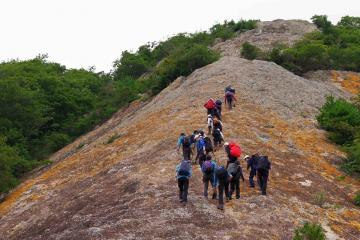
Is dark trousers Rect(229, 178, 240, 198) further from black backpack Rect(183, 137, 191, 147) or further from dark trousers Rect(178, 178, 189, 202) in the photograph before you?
black backpack Rect(183, 137, 191, 147)

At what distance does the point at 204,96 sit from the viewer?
130 feet

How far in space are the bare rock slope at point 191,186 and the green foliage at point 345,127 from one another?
79cm

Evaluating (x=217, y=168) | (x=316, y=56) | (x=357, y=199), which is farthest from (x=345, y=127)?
(x=316, y=56)

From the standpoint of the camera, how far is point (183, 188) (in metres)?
20.6

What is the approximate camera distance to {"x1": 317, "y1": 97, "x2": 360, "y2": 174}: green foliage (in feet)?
94.6

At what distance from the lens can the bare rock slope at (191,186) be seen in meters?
19.4

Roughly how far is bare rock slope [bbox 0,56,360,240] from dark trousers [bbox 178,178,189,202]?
30 cm

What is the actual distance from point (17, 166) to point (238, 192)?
71.8 ft

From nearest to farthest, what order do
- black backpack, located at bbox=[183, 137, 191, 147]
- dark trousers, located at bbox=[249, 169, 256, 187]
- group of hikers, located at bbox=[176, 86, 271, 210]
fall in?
group of hikers, located at bbox=[176, 86, 271, 210] < dark trousers, located at bbox=[249, 169, 256, 187] < black backpack, located at bbox=[183, 137, 191, 147]

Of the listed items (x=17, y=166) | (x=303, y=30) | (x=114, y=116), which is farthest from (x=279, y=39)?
(x=17, y=166)

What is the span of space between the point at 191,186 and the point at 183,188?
2.11 metres

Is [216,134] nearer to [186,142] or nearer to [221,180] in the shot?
[186,142]

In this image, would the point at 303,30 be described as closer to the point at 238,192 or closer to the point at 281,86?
the point at 281,86

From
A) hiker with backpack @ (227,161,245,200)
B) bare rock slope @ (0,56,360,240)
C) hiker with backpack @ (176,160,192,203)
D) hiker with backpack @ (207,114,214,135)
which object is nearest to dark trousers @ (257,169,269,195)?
bare rock slope @ (0,56,360,240)
